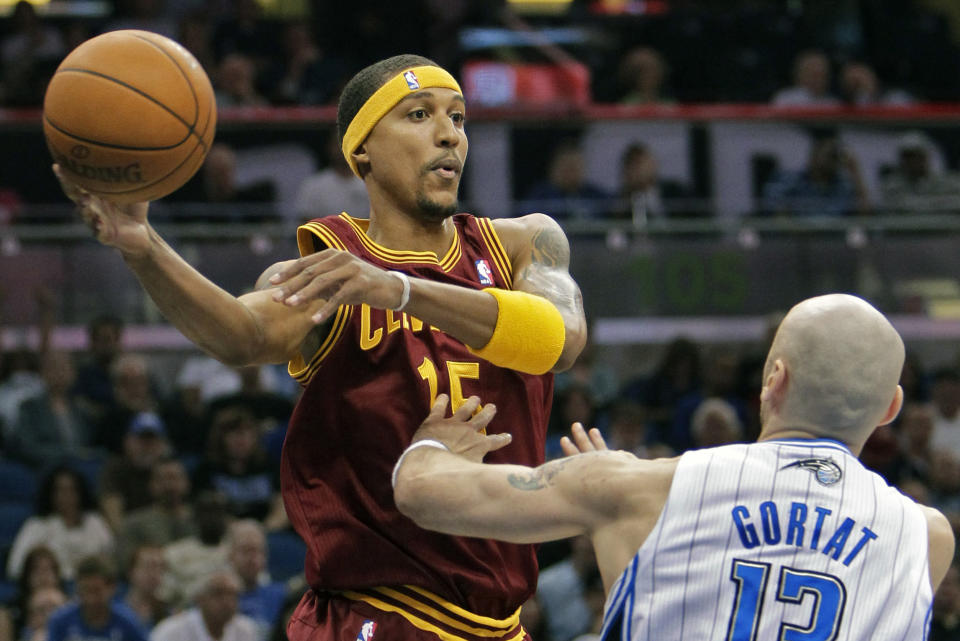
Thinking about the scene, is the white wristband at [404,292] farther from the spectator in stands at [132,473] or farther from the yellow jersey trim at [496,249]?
the spectator in stands at [132,473]

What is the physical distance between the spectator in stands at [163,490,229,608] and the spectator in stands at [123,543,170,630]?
13 centimetres

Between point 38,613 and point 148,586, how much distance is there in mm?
724

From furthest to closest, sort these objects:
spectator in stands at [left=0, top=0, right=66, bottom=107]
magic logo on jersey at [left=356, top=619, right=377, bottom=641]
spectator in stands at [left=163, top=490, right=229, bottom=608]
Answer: spectator in stands at [left=0, top=0, right=66, bottom=107] → spectator in stands at [left=163, top=490, right=229, bottom=608] → magic logo on jersey at [left=356, top=619, right=377, bottom=641]

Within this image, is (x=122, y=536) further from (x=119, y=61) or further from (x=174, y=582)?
(x=119, y=61)

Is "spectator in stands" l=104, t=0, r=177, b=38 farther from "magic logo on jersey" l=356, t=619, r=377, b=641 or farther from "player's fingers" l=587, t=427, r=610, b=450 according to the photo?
"player's fingers" l=587, t=427, r=610, b=450

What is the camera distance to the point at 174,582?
31.3 feet

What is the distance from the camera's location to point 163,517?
32.4 feet

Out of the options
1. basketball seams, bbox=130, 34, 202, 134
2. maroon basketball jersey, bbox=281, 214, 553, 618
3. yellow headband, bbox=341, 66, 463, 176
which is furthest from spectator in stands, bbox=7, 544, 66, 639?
basketball seams, bbox=130, 34, 202, 134

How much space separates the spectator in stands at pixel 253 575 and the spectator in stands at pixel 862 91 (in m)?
8.54

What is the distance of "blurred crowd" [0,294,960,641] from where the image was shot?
30.3 ft

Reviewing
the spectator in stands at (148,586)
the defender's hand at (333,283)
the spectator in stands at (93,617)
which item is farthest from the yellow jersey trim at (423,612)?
the spectator in stands at (148,586)

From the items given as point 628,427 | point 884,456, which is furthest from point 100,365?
point 884,456

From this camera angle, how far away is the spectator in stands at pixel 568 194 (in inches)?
470

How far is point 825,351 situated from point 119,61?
229 centimetres
